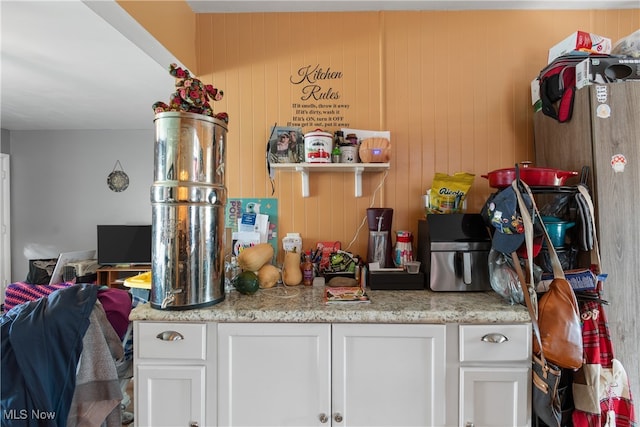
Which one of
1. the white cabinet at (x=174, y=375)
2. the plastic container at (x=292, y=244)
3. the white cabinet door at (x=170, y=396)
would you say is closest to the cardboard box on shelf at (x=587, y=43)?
Answer: the plastic container at (x=292, y=244)

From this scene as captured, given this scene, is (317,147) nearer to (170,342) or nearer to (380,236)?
(380,236)

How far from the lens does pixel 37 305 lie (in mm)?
1169

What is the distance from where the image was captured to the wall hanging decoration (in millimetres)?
4344

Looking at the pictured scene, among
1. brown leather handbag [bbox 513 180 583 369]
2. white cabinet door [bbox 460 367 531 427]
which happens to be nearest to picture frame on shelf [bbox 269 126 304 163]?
brown leather handbag [bbox 513 180 583 369]

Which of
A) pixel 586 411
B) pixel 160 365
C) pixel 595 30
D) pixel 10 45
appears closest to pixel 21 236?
pixel 10 45

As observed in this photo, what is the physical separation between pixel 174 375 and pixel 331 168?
1.23 meters

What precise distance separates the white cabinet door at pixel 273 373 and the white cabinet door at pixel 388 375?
0.22 feet

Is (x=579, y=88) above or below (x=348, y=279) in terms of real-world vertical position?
above

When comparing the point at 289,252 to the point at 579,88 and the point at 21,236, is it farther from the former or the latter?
the point at 21,236

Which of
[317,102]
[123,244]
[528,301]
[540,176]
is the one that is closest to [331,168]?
[317,102]

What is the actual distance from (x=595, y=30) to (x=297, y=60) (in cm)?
178

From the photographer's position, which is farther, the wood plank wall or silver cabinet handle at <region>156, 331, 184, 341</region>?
the wood plank wall

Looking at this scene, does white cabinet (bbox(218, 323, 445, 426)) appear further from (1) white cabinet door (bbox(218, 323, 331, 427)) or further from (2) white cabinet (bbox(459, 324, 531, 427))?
(2) white cabinet (bbox(459, 324, 531, 427))

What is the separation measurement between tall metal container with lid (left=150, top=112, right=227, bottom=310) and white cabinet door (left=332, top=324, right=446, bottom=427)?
0.65 m
